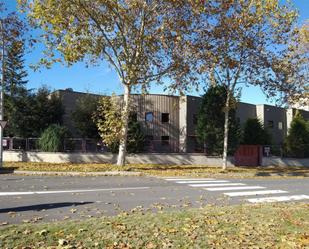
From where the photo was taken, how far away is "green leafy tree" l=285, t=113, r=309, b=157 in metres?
33.9

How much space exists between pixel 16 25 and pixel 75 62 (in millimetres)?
4135

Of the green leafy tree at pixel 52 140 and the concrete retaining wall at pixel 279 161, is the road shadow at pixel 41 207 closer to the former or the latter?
the green leafy tree at pixel 52 140

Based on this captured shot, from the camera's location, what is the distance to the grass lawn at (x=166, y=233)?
615cm

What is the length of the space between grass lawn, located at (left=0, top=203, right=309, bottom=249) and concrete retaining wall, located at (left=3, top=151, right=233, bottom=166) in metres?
19.4

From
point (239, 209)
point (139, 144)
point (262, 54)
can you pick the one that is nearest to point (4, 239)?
point (239, 209)

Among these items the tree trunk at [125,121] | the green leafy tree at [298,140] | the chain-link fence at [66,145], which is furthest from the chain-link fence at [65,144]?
the green leafy tree at [298,140]

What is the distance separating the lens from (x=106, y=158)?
27.7 meters

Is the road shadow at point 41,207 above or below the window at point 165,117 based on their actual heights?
below

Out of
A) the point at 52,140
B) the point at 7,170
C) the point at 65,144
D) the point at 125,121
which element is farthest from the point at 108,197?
the point at 65,144

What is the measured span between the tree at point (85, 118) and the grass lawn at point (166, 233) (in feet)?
82.9

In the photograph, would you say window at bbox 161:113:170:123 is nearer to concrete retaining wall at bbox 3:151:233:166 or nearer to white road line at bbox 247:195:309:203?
concrete retaining wall at bbox 3:151:233:166

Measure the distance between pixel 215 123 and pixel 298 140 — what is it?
9.23 meters

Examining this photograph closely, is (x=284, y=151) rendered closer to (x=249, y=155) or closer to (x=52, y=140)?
(x=249, y=155)

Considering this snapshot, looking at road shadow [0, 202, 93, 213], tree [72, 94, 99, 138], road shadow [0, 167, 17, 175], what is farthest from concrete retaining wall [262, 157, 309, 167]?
road shadow [0, 202, 93, 213]
